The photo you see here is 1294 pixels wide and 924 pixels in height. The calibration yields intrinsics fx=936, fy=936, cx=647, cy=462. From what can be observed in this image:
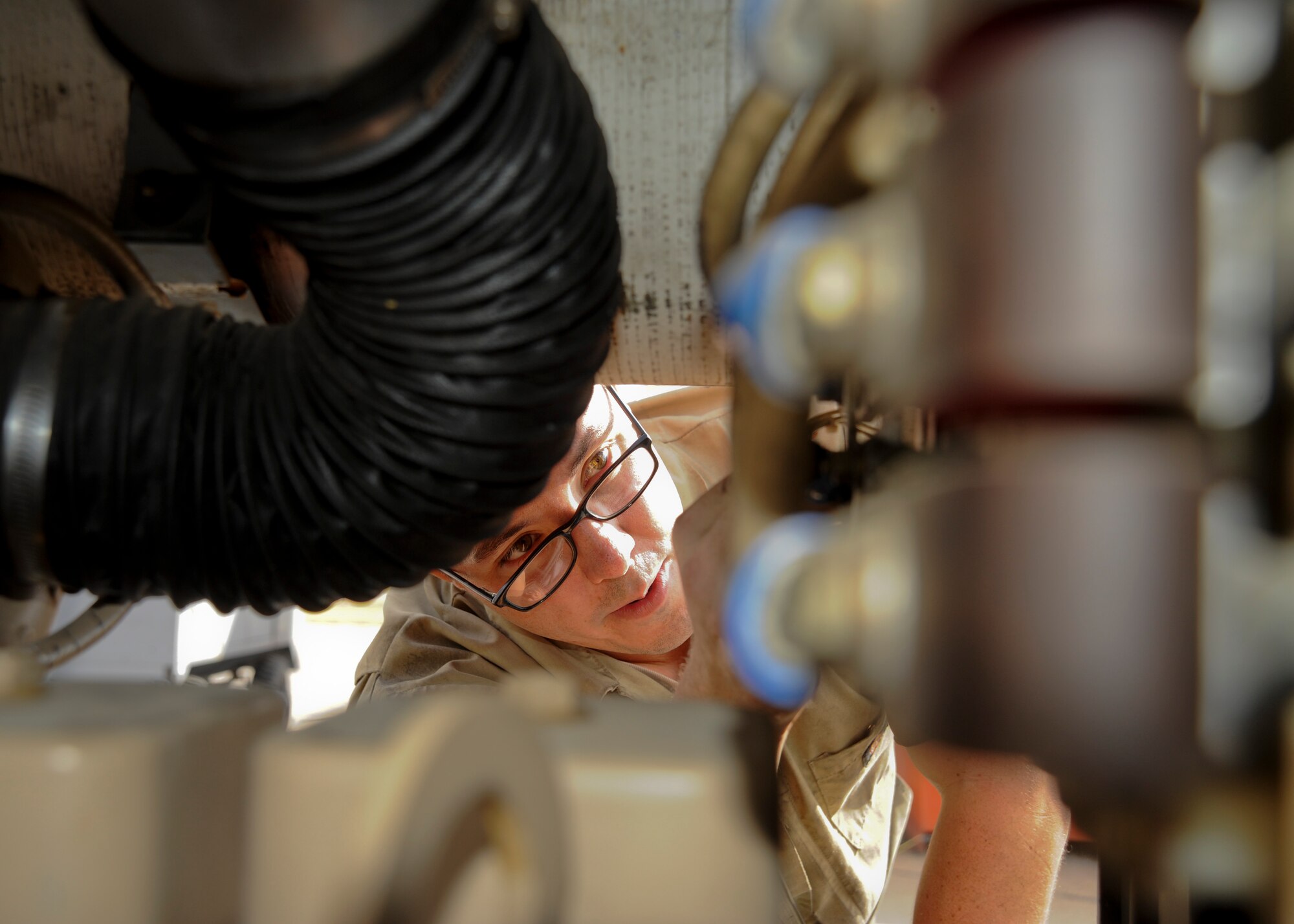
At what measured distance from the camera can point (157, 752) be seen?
0.35 meters

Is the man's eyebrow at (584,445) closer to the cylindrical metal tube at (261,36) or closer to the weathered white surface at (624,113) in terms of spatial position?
the weathered white surface at (624,113)

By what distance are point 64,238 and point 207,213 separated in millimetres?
95

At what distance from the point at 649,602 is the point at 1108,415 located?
57.1 inches

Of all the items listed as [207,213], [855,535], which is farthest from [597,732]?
[207,213]

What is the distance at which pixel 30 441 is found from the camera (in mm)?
457

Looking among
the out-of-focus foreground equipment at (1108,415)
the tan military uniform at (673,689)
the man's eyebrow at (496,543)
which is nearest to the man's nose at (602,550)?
the man's eyebrow at (496,543)

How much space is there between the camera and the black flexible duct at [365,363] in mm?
438

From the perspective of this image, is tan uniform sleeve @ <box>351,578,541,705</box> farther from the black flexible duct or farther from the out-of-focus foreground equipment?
the out-of-focus foreground equipment

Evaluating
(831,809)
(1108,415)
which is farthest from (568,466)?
(1108,415)

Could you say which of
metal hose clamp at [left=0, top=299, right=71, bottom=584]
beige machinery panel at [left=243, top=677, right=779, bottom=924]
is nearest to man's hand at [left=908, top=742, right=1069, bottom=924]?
beige machinery panel at [left=243, top=677, right=779, bottom=924]

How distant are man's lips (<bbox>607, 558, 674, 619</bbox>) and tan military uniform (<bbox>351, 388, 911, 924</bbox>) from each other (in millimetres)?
192

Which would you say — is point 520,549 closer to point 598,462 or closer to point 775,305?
point 598,462

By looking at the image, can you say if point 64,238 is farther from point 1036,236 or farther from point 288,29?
point 1036,236

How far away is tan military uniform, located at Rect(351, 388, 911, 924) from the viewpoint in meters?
1.56
